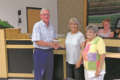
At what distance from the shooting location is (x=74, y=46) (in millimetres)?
1900

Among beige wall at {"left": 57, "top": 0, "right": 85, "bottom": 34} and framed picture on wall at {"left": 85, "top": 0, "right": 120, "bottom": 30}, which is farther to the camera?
beige wall at {"left": 57, "top": 0, "right": 85, "bottom": 34}

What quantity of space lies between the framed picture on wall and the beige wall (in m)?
0.26

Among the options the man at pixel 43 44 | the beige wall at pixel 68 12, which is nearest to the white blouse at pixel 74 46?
the man at pixel 43 44

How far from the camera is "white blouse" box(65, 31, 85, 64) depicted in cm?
189

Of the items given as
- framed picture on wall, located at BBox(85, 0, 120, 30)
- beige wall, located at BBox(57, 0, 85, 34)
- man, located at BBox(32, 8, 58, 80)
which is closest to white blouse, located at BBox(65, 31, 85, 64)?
man, located at BBox(32, 8, 58, 80)

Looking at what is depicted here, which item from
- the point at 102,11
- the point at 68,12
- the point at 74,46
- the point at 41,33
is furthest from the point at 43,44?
the point at 68,12

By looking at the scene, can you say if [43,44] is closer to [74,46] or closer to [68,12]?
[74,46]

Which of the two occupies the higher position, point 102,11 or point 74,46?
point 102,11

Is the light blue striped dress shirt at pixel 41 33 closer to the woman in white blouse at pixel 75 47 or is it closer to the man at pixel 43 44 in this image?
the man at pixel 43 44

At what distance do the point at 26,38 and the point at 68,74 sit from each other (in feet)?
4.17

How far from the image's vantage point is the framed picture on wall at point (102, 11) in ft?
15.7

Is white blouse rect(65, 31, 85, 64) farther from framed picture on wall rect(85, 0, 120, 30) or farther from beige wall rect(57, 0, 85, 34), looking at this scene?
beige wall rect(57, 0, 85, 34)

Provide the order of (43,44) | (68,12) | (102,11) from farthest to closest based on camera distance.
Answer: (68,12)
(102,11)
(43,44)

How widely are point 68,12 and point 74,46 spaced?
12.8 ft
